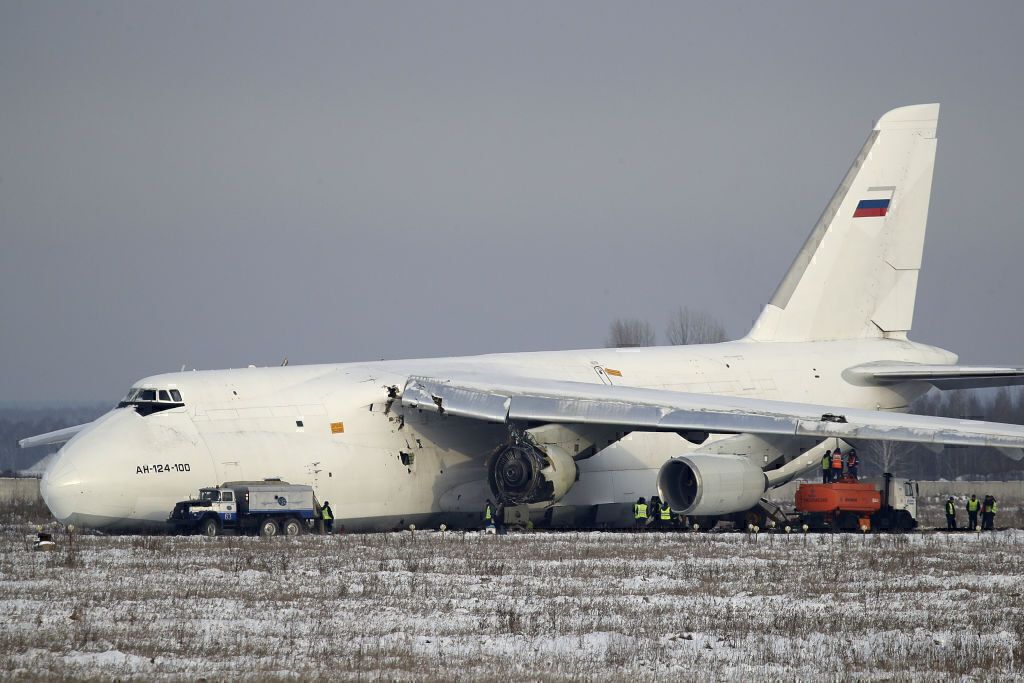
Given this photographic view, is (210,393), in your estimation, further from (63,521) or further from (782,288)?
(782,288)

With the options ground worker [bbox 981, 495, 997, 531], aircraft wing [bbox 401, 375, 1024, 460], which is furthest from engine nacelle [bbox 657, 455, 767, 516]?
ground worker [bbox 981, 495, 997, 531]

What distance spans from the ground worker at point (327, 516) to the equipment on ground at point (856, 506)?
8.82 metres

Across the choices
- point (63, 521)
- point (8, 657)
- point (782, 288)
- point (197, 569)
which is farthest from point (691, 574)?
point (782, 288)

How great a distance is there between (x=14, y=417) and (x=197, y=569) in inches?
7085

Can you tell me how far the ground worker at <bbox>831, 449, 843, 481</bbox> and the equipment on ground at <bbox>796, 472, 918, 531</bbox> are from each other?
1.79ft

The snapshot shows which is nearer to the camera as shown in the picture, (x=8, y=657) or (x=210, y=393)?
(x=8, y=657)

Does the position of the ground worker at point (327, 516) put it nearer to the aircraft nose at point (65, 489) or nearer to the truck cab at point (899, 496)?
the aircraft nose at point (65, 489)

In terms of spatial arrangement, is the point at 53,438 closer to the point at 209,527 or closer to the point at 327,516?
the point at 327,516

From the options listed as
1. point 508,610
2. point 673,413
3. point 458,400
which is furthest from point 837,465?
point 508,610

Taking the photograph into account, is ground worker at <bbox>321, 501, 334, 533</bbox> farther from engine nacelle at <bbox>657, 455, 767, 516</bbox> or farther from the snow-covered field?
engine nacelle at <bbox>657, 455, 767, 516</bbox>

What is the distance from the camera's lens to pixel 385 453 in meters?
25.8

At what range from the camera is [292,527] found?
24.1m

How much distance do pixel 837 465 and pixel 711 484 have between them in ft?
13.1

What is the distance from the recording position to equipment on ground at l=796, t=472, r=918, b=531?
87.9 ft
